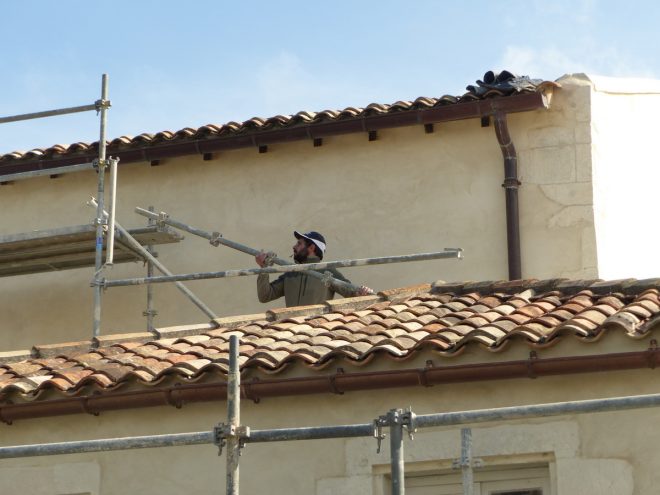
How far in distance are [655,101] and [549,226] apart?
2.11 m

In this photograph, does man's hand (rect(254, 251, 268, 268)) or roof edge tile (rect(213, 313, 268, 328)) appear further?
man's hand (rect(254, 251, 268, 268))

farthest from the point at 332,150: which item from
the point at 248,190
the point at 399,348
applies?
the point at 399,348

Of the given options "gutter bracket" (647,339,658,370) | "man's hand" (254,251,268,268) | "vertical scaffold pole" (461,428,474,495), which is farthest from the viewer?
"man's hand" (254,251,268,268)

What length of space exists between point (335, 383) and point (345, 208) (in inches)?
221

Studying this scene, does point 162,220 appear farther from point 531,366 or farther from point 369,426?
point 369,426

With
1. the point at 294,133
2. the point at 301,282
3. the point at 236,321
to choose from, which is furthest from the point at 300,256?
the point at 236,321

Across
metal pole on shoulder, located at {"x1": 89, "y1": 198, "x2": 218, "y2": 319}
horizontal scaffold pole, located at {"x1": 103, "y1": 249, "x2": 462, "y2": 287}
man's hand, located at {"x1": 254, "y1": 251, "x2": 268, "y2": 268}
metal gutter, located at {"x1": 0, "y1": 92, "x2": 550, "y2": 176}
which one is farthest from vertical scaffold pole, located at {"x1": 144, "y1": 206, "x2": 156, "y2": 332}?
horizontal scaffold pole, located at {"x1": 103, "y1": 249, "x2": 462, "y2": 287}

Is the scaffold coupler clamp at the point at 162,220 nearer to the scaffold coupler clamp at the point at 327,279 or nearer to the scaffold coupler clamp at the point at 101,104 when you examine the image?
the scaffold coupler clamp at the point at 101,104

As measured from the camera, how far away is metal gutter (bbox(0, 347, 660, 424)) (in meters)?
10.8

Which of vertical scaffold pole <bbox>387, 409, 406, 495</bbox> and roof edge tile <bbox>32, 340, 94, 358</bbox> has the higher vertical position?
roof edge tile <bbox>32, 340, 94, 358</bbox>

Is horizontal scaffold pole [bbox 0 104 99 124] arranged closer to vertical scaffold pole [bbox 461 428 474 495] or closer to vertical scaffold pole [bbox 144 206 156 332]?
vertical scaffold pole [bbox 144 206 156 332]

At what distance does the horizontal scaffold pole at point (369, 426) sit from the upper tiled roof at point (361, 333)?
2045 mm

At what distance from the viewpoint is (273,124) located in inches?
656

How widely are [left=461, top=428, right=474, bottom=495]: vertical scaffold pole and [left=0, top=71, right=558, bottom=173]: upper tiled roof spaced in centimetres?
600
